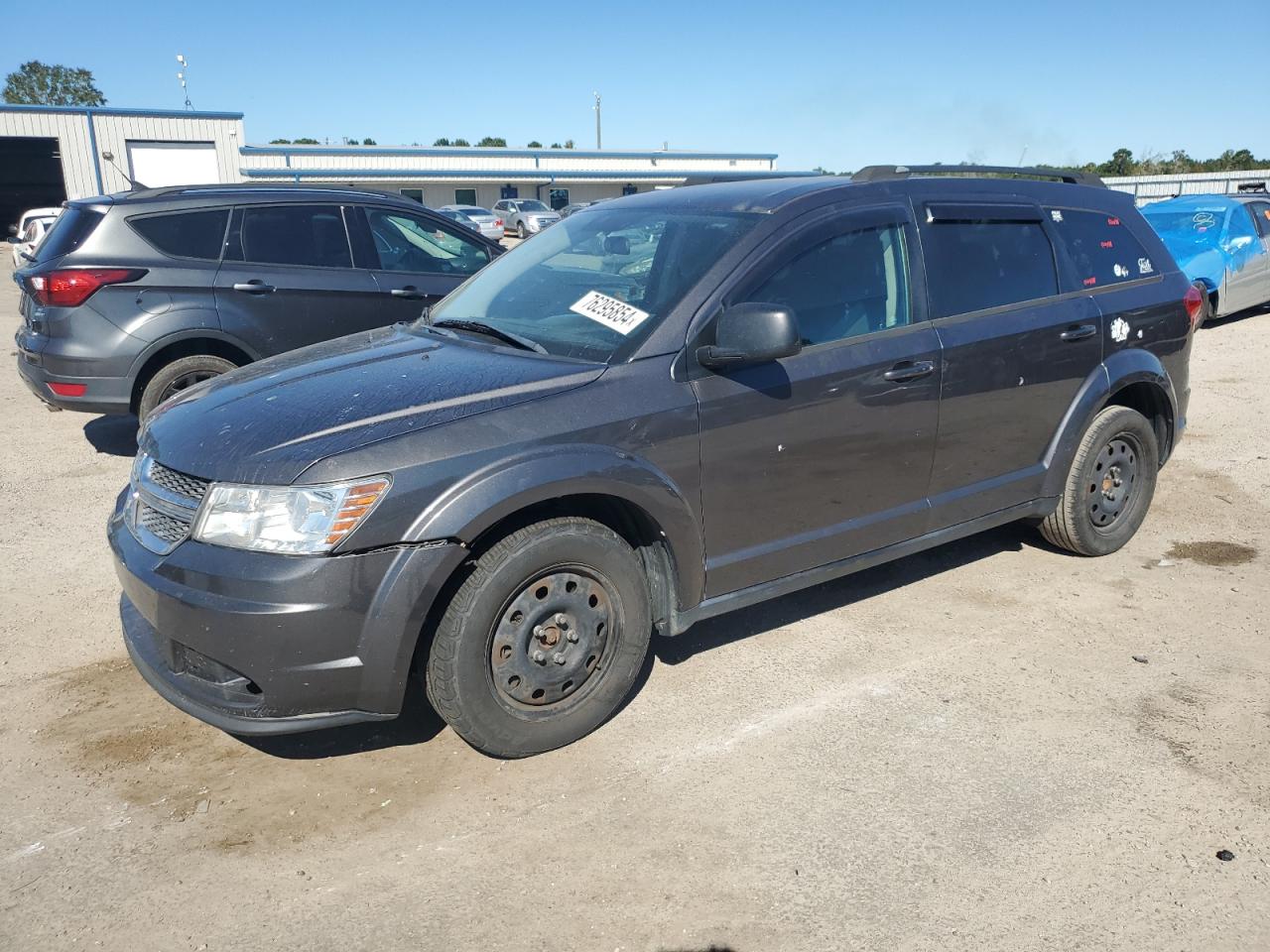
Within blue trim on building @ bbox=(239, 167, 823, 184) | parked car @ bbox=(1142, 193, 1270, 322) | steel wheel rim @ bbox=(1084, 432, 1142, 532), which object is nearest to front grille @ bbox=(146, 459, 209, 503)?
steel wheel rim @ bbox=(1084, 432, 1142, 532)

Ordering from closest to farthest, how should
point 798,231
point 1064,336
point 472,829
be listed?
point 472,829 → point 798,231 → point 1064,336

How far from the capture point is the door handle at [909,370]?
13.2 feet

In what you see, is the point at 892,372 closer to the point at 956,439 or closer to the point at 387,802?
the point at 956,439

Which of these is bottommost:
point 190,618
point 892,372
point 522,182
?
point 190,618

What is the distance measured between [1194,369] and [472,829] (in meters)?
9.70

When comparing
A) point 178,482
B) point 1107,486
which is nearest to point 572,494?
point 178,482

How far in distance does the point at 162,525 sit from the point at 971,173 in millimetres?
3781

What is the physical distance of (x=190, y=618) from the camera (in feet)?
9.91

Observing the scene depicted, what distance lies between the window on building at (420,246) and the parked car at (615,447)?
2990 millimetres

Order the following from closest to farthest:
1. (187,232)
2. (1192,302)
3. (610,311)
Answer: (610,311)
(1192,302)
(187,232)

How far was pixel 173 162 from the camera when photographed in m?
41.3

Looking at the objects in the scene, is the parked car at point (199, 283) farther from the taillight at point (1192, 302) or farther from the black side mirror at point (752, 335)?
the taillight at point (1192, 302)

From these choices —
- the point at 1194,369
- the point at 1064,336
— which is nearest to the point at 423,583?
the point at 1064,336

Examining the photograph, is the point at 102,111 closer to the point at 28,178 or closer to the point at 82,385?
the point at 28,178
